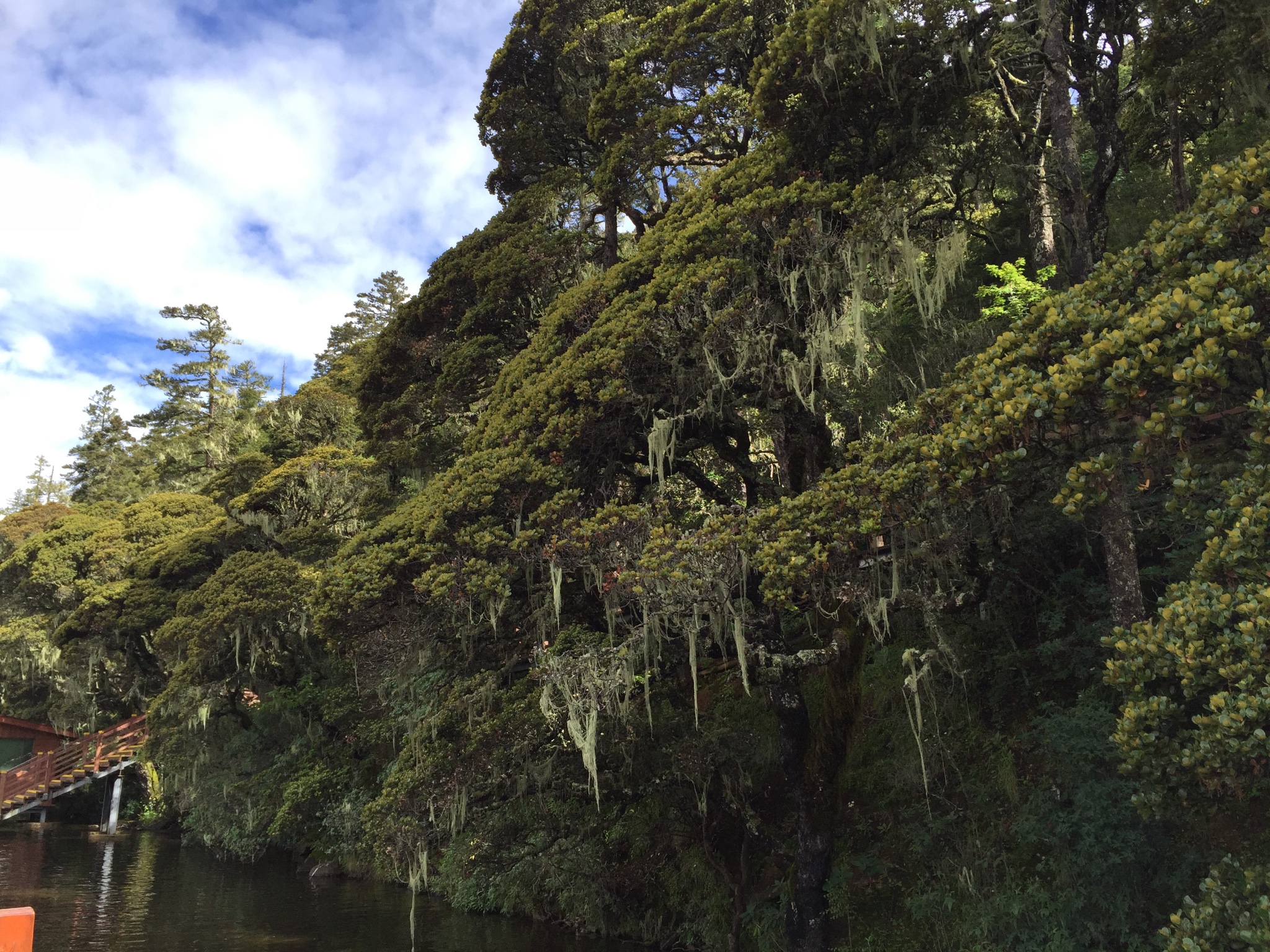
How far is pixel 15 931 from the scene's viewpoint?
272cm

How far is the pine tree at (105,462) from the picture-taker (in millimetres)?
43031

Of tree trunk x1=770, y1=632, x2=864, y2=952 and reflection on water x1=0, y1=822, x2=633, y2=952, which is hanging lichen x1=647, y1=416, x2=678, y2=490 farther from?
reflection on water x1=0, y1=822, x2=633, y2=952

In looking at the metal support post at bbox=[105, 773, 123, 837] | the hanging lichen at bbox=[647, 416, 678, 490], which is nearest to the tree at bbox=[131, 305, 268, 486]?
the metal support post at bbox=[105, 773, 123, 837]

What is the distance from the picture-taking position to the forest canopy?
580 centimetres

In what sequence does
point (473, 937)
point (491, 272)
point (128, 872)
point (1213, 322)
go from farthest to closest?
point (128, 872)
point (491, 272)
point (473, 937)
point (1213, 322)

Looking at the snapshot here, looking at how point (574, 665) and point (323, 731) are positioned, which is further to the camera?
point (323, 731)

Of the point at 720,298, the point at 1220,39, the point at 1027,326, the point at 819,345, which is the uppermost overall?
the point at 1220,39

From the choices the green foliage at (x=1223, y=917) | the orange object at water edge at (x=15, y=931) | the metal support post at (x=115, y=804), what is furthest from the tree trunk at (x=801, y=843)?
the metal support post at (x=115, y=804)

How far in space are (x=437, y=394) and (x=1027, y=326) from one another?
431 inches

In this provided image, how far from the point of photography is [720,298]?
1003 centimetres

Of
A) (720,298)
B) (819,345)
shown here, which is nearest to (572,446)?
(720,298)

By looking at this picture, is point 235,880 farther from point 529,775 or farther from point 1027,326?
point 1027,326

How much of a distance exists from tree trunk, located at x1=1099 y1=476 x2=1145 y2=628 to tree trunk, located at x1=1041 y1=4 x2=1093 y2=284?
8.22 feet

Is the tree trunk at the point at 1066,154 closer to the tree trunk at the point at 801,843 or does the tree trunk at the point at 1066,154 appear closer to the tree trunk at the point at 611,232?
the tree trunk at the point at 801,843
